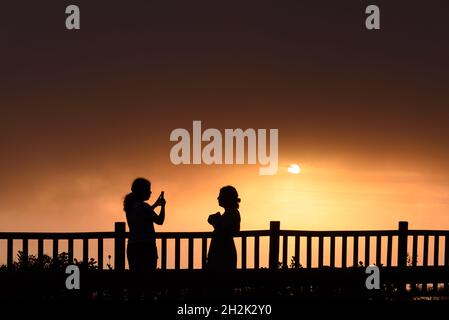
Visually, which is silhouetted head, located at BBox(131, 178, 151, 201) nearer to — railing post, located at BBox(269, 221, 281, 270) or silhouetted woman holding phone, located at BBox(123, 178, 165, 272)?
silhouetted woman holding phone, located at BBox(123, 178, 165, 272)

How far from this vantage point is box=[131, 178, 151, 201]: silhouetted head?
35.2ft

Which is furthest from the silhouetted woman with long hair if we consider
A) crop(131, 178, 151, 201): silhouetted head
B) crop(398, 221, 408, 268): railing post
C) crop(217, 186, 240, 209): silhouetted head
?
crop(398, 221, 408, 268): railing post

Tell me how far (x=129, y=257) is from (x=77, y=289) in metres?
1.74

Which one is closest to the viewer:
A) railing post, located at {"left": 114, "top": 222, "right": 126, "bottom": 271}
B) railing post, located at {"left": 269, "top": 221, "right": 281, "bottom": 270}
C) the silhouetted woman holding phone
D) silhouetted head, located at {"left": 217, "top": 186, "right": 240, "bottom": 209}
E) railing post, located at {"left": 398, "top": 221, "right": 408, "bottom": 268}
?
the silhouetted woman holding phone

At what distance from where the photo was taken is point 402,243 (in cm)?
1519

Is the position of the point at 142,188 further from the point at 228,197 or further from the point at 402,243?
the point at 402,243

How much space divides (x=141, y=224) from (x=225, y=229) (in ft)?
3.83

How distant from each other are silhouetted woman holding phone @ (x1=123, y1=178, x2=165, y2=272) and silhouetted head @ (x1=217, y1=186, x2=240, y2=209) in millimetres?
797

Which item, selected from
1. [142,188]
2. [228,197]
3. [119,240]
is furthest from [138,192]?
[119,240]

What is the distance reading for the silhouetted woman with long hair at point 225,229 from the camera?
11.0 metres

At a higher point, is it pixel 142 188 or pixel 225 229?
pixel 142 188

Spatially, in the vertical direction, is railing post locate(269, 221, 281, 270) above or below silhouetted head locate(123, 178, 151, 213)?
below
